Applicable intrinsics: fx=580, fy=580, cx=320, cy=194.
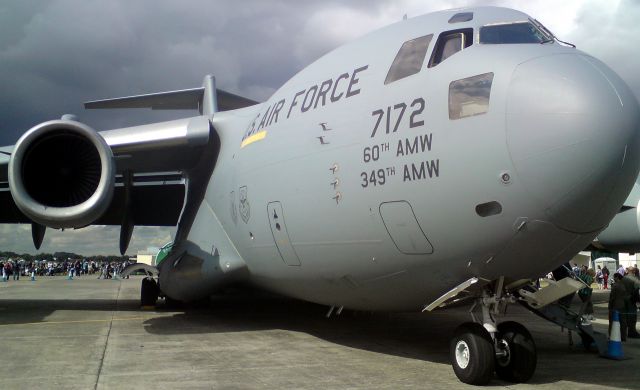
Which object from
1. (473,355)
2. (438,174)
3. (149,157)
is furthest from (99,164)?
(473,355)

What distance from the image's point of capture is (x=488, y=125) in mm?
4973

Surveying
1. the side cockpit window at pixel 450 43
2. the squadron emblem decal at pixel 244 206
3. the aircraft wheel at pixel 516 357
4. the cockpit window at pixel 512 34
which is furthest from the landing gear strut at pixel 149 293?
the cockpit window at pixel 512 34

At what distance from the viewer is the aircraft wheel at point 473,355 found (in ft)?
18.3

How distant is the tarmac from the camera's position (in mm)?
6027

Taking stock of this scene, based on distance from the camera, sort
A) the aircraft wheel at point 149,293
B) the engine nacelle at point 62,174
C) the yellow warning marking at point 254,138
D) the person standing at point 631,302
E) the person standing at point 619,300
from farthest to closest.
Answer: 1. the aircraft wheel at point 149,293
2. the person standing at point 631,302
3. the person standing at point 619,300
4. the engine nacelle at point 62,174
5. the yellow warning marking at point 254,138

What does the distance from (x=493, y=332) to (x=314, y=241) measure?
2.28 meters

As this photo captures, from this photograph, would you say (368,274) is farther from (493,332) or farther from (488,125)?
(488,125)

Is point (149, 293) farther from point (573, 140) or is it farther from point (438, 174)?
point (573, 140)

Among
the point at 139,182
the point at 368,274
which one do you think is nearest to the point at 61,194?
the point at 139,182

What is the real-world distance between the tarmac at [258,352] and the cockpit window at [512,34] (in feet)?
11.1

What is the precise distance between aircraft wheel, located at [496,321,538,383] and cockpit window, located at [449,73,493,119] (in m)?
2.37

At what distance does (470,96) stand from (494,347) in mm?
2477

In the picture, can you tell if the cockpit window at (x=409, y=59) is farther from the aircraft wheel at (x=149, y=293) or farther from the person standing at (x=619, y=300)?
the aircraft wheel at (x=149, y=293)

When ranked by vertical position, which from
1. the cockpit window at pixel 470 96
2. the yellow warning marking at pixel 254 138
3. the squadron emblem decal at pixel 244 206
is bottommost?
the squadron emblem decal at pixel 244 206
